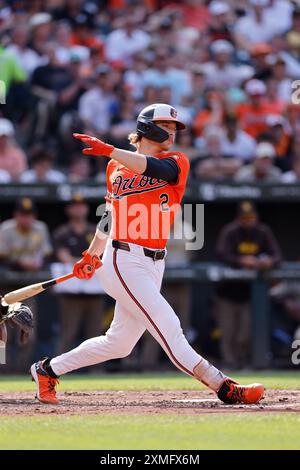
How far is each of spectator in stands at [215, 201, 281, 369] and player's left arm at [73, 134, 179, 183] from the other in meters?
5.63

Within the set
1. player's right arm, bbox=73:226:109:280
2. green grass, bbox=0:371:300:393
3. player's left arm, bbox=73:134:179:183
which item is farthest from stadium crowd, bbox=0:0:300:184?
player's left arm, bbox=73:134:179:183

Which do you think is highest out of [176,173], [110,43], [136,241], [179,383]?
[110,43]

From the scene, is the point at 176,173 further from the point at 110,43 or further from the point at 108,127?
the point at 110,43

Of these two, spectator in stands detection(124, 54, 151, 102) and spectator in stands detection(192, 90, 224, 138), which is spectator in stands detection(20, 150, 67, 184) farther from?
spectator in stands detection(192, 90, 224, 138)

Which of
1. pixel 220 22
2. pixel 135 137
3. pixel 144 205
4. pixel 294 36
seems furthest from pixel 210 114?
pixel 144 205

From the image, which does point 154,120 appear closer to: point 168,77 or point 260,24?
point 168,77

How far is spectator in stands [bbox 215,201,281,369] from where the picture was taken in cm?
1194

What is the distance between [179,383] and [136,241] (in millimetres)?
3057

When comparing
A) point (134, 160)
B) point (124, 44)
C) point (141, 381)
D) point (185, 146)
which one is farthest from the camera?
point (124, 44)

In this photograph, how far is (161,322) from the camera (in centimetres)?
652

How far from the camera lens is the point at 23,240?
1181cm

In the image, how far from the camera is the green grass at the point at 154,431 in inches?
200

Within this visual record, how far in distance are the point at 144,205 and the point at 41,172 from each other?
5.68m

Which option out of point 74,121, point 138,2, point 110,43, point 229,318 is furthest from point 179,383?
point 138,2
